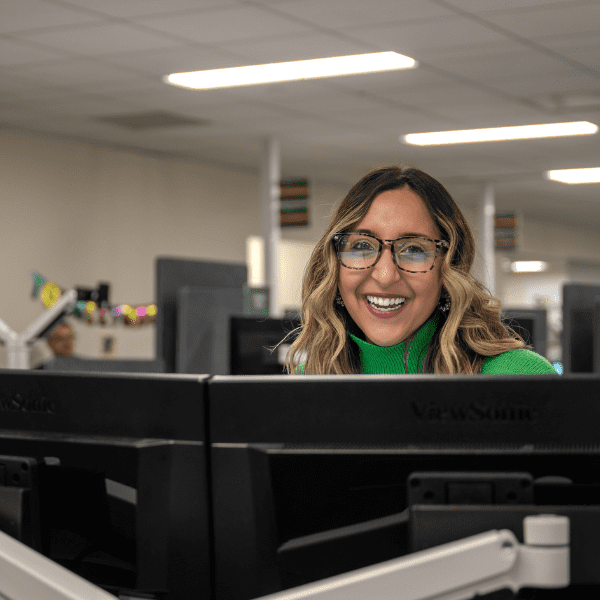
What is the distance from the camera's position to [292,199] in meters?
7.50

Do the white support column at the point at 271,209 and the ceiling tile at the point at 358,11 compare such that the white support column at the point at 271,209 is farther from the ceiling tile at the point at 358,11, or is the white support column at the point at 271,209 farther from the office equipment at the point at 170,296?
the office equipment at the point at 170,296

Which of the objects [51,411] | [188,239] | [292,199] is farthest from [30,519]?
[188,239]

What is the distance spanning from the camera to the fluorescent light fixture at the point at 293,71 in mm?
4973

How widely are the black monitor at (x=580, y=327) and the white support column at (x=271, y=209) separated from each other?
4.04 meters

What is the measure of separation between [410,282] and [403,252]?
0.05 metres

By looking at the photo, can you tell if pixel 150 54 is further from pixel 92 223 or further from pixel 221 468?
pixel 221 468

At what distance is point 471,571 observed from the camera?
2.74ft

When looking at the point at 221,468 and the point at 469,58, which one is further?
the point at 469,58

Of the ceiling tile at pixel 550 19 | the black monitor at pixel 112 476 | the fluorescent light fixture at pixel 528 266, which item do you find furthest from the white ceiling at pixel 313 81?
the fluorescent light fixture at pixel 528 266

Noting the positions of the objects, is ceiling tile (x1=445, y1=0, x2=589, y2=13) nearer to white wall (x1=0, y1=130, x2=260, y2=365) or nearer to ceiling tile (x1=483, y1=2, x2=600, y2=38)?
ceiling tile (x1=483, y1=2, x2=600, y2=38)

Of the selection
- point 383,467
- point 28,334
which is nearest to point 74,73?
point 28,334

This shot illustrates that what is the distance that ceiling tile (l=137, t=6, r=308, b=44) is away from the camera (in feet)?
13.9

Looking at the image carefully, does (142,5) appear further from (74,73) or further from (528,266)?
(528,266)

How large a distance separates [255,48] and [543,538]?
4210 millimetres
